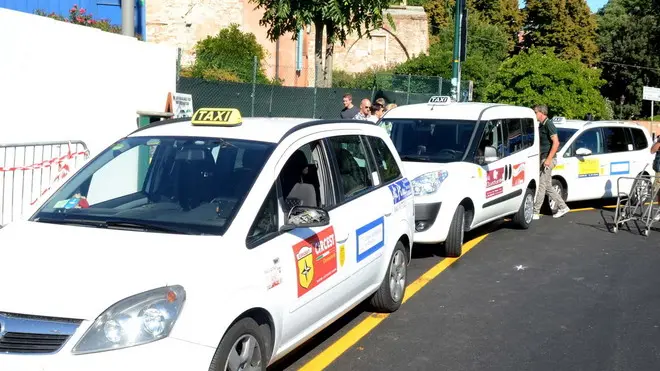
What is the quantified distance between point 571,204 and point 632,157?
1.44m

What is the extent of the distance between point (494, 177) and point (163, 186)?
20.8ft

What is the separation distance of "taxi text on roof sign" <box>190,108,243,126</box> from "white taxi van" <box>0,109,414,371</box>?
0.01 metres

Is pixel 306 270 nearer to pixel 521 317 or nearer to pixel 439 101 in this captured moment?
pixel 521 317

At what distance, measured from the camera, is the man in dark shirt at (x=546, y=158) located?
12.9 meters

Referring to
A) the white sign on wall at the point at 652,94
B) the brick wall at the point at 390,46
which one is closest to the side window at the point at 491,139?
the white sign on wall at the point at 652,94

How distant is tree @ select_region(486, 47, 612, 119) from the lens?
26.5 metres

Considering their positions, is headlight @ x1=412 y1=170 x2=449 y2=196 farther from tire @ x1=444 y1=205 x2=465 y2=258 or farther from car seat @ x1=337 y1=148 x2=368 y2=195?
car seat @ x1=337 y1=148 x2=368 y2=195

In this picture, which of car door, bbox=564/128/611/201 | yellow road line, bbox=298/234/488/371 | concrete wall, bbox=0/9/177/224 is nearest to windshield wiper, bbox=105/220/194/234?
yellow road line, bbox=298/234/488/371

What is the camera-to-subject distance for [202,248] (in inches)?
170

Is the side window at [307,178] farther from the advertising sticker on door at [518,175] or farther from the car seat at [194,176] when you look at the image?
the advertising sticker on door at [518,175]

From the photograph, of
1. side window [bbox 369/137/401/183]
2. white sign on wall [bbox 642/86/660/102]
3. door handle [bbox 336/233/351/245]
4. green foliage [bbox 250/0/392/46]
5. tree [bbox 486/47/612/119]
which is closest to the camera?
door handle [bbox 336/233/351/245]

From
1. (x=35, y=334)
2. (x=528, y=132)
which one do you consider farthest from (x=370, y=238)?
(x=528, y=132)

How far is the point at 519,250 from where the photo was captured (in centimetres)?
1040

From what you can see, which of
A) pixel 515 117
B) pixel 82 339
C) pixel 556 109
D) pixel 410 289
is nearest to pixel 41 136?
pixel 410 289
